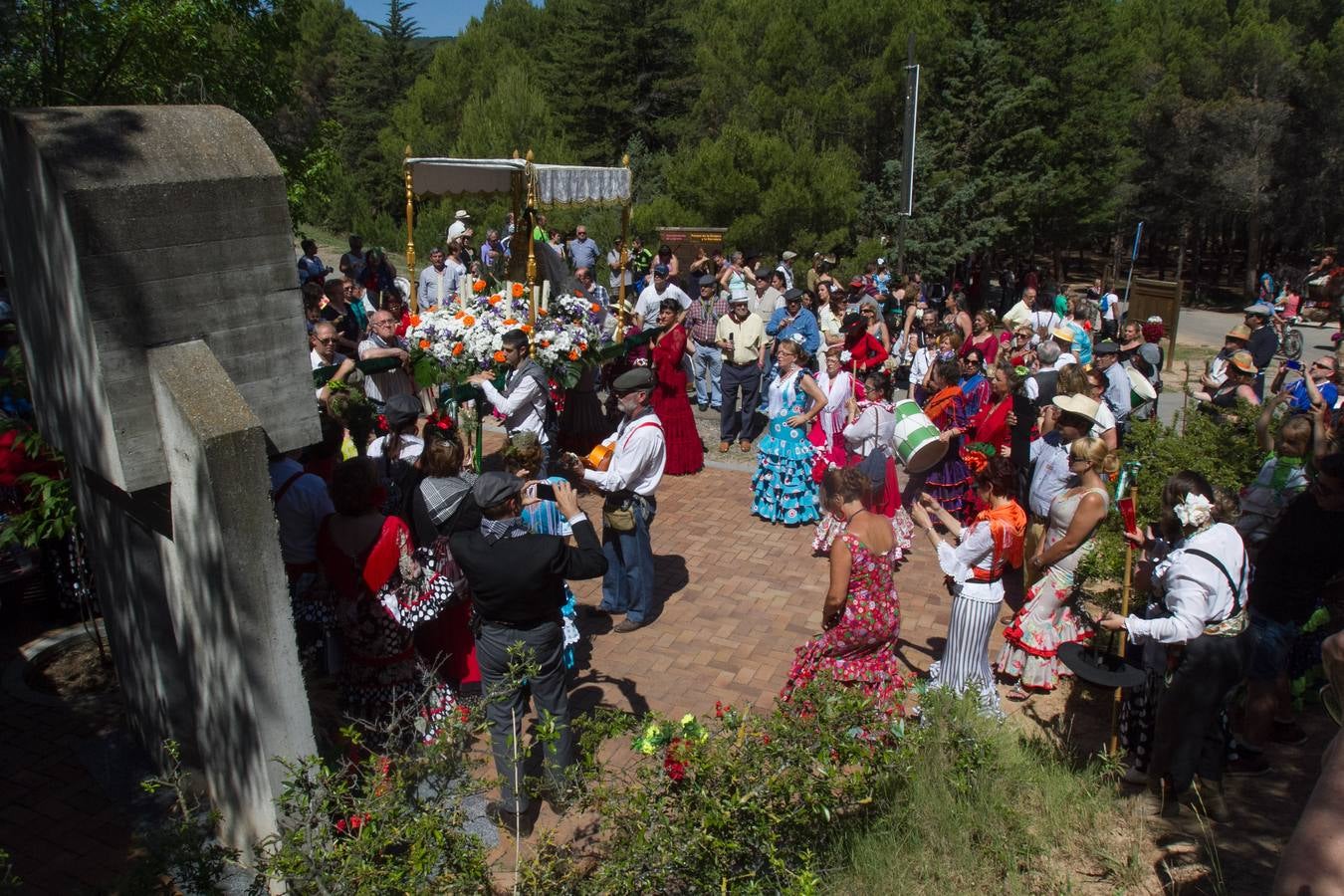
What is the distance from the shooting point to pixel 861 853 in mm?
4023

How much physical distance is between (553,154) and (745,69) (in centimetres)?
670

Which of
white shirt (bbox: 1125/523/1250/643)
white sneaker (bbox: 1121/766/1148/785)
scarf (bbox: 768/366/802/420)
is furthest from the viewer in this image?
scarf (bbox: 768/366/802/420)

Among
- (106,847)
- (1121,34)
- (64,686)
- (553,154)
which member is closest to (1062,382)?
(106,847)

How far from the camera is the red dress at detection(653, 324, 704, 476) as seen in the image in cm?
1008

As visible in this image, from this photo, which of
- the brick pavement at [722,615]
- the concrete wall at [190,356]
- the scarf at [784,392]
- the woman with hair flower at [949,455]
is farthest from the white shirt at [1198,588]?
the scarf at [784,392]

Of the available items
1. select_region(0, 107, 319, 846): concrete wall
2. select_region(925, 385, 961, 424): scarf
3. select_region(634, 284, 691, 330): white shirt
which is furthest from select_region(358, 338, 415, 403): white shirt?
select_region(925, 385, 961, 424): scarf

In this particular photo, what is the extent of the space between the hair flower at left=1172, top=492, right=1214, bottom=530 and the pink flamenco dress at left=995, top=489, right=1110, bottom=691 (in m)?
1.41

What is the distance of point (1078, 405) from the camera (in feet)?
22.4

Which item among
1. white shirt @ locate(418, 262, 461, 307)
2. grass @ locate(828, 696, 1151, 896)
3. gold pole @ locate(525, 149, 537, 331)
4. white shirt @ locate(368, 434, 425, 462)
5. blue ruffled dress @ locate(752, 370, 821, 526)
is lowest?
grass @ locate(828, 696, 1151, 896)

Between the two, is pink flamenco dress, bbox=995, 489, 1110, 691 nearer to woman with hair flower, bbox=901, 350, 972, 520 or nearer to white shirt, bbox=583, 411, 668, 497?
woman with hair flower, bbox=901, 350, 972, 520

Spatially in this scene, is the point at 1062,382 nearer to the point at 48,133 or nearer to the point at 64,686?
the point at 48,133

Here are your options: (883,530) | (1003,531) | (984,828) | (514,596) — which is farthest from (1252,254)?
(514,596)

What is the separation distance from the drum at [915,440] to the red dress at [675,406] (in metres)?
3.18

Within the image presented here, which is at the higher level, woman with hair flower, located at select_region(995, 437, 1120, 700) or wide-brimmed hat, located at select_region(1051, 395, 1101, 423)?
wide-brimmed hat, located at select_region(1051, 395, 1101, 423)
